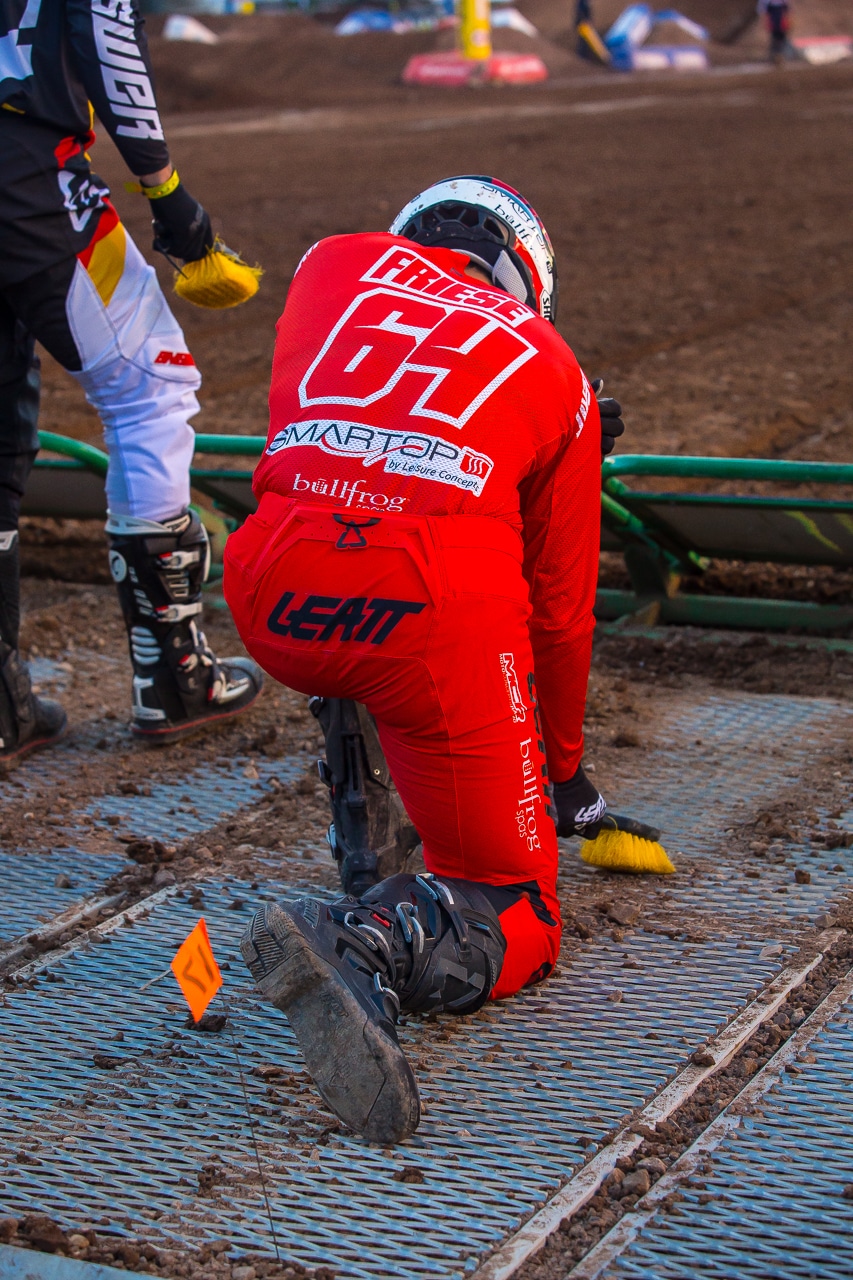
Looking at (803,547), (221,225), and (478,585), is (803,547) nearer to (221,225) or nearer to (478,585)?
(478,585)

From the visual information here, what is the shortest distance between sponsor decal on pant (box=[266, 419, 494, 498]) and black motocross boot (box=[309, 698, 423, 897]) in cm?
64

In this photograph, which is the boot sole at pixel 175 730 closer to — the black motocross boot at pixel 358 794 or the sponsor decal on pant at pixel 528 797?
the black motocross boot at pixel 358 794

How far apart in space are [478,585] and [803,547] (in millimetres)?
2507

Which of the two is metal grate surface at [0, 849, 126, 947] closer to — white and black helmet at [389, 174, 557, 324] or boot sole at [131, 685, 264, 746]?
boot sole at [131, 685, 264, 746]

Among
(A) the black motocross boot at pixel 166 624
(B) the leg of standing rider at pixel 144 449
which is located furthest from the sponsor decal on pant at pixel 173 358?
(A) the black motocross boot at pixel 166 624

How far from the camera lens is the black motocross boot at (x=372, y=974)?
2176 millimetres

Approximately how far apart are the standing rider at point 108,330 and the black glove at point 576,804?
4.61 ft

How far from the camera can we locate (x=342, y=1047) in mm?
2168

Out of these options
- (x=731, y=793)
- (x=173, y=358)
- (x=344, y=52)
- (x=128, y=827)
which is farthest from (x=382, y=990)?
(x=344, y=52)

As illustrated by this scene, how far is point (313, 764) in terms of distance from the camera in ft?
12.9

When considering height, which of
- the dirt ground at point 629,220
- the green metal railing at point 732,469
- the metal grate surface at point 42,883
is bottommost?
the dirt ground at point 629,220

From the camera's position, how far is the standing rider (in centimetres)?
355

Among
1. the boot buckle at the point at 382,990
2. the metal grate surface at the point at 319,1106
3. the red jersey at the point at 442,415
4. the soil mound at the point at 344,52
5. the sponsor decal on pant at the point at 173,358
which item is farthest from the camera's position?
the soil mound at the point at 344,52

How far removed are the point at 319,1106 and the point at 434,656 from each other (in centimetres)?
78
